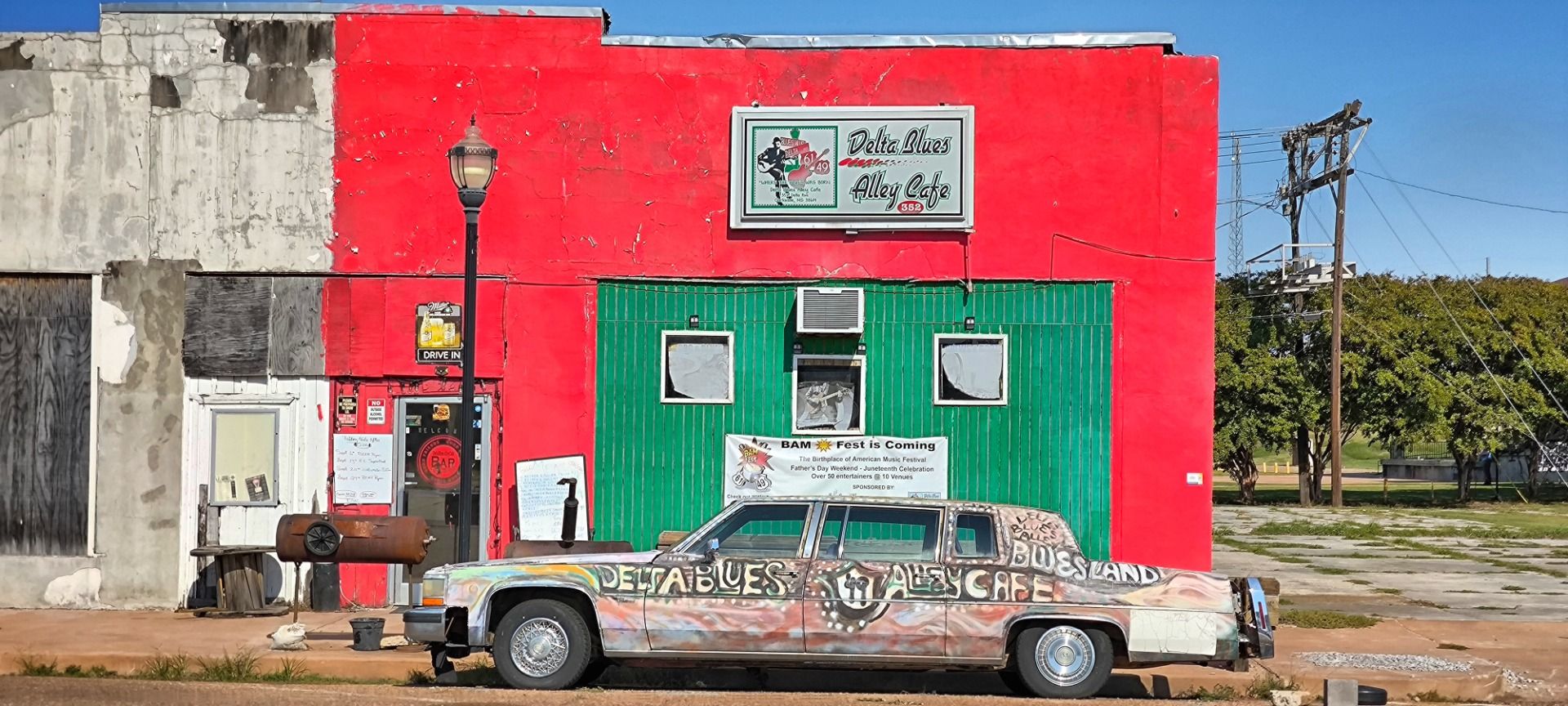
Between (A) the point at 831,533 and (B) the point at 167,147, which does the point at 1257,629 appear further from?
(B) the point at 167,147

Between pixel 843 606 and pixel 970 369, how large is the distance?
5.12 m

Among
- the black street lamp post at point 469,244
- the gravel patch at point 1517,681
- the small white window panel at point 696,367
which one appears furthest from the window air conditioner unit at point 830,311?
the gravel patch at point 1517,681

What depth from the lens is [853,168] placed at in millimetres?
14922

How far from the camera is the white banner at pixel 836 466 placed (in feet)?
48.5

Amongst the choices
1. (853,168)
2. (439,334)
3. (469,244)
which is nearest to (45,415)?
(439,334)

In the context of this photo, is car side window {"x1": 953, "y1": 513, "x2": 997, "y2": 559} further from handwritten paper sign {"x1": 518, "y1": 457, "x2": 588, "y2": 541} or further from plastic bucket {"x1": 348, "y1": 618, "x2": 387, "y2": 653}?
handwritten paper sign {"x1": 518, "y1": 457, "x2": 588, "y2": 541}

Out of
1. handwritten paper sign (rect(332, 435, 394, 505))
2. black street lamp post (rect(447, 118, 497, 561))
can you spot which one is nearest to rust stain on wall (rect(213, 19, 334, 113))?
handwritten paper sign (rect(332, 435, 394, 505))

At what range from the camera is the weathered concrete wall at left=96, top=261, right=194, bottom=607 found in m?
14.9

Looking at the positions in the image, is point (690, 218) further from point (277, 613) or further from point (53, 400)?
point (53, 400)

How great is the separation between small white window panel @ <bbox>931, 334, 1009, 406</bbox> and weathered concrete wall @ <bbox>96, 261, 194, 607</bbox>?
24.3ft

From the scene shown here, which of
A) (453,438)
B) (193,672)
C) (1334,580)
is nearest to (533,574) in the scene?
(193,672)

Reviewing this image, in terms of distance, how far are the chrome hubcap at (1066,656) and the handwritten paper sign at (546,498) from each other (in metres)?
5.79

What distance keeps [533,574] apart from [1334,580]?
1260 centimetres

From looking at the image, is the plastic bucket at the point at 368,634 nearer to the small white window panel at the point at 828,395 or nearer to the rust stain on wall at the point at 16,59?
the small white window panel at the point at 828,395
